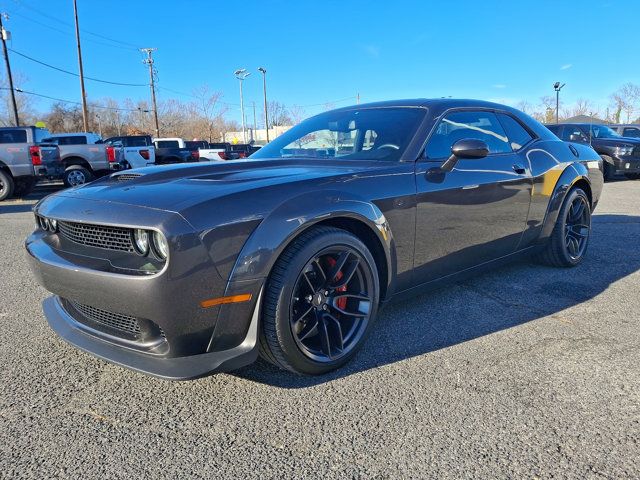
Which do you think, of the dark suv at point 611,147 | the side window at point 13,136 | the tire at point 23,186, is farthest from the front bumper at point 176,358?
the dark suv at point 611,147

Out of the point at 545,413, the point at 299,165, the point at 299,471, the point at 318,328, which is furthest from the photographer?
the point at 299,165

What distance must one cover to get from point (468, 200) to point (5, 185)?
11691mm

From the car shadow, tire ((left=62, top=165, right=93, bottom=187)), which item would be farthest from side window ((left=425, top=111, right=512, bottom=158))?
tire ((left=62, top=165, right=93, bottom=187))

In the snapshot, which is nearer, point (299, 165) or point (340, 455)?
point (340, 455)

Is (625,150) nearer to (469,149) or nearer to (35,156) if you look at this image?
(469,149)

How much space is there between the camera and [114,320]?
2.22 metres

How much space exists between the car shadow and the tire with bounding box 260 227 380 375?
0.15 meters

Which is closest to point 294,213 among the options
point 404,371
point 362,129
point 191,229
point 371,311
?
point 191,229

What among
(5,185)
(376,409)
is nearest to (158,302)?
(376,409)

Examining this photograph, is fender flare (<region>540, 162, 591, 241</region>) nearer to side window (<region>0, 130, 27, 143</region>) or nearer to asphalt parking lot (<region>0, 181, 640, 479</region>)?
asphalt parking lot (<region>0, 181, 640, 479</region>)

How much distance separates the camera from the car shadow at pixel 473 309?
8.46 ft

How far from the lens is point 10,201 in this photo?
11.2 m

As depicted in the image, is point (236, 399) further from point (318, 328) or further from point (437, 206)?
point (437, 206)

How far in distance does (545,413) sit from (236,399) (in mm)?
1403
